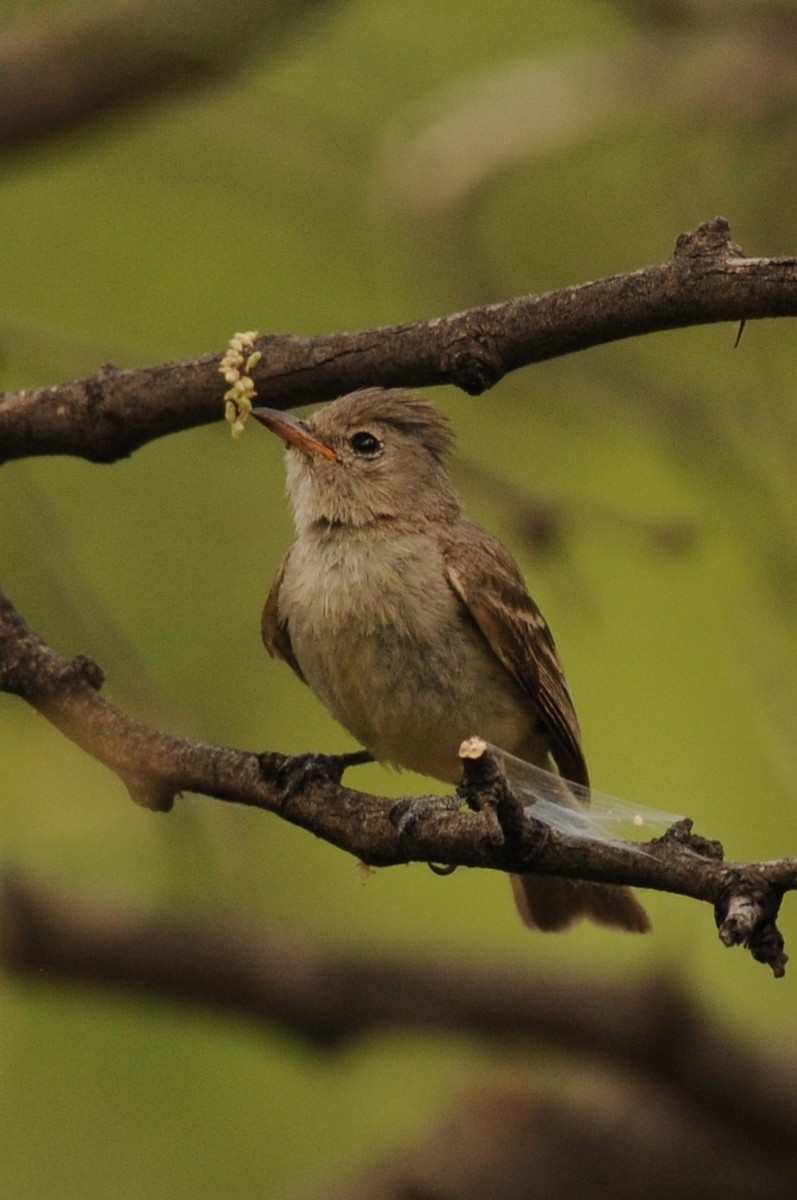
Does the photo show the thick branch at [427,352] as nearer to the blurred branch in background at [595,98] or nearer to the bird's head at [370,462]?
the bird's head at [370,462]

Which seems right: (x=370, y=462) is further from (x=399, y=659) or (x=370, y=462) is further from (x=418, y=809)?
(x=418, y=809)

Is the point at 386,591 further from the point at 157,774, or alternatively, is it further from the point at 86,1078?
the point at 86,1078

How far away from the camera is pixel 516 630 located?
3.96m

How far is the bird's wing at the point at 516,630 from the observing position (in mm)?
3939

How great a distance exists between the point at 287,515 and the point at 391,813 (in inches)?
143

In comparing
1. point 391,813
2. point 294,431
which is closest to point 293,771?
point 391,813

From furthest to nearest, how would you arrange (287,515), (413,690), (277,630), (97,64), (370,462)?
(287,515) < (97,64) < (370,462) < (277,630) < (413,690)

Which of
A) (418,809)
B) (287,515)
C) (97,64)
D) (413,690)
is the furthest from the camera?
(287,515)

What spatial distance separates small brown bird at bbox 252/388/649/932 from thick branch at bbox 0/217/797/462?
33cm

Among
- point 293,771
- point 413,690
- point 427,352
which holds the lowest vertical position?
point 293,771

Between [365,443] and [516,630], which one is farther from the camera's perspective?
[365,443]

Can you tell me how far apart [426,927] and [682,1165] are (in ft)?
6.58

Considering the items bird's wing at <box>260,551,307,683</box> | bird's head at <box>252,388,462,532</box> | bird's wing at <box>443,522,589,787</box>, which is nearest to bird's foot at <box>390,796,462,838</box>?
bird's wing at <box>443,522,589,787</box>

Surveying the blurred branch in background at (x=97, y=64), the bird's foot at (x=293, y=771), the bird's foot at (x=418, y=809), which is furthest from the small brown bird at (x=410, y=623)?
the blurred branch in background at (x=97, y=64)
